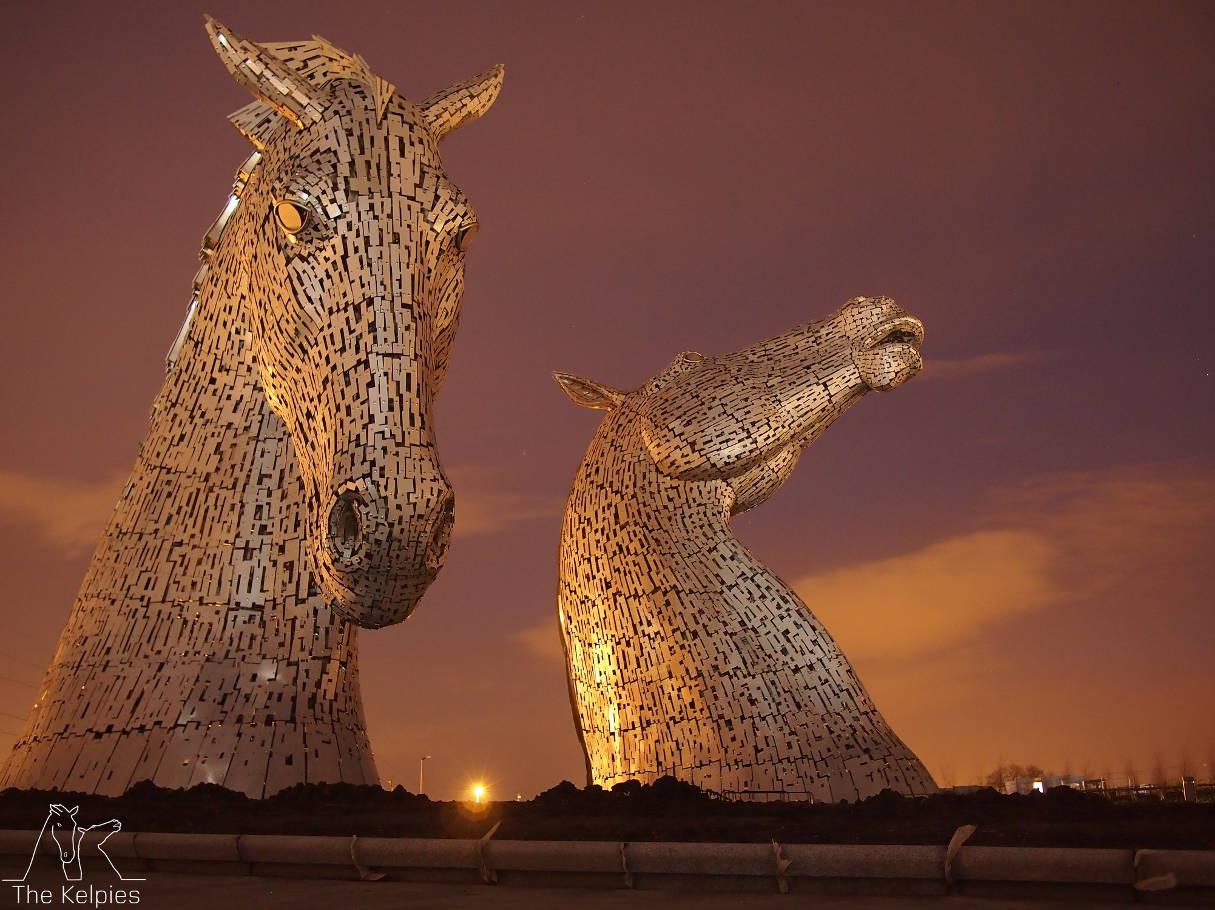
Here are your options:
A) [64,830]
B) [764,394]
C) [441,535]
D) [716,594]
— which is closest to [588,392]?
[764,394]

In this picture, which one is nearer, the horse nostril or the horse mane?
the horse nostril

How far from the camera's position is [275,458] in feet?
11.1

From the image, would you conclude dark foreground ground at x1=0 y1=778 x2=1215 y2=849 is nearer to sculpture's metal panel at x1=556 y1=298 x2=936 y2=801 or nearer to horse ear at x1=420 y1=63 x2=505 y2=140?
sculpture's metal panel at x1=556 y1=298 x2=936 y2=801

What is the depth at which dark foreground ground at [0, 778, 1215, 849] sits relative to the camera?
2203mm

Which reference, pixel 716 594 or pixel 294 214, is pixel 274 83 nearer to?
pixel 294 214

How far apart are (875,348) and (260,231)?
12.1 ft

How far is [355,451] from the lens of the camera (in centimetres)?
264

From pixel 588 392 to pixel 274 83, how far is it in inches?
134

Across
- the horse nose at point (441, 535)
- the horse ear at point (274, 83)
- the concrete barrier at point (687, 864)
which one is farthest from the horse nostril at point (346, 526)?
the horse ear at point (274, 83)

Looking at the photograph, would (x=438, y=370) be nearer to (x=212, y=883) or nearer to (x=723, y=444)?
(x=212, y=883)

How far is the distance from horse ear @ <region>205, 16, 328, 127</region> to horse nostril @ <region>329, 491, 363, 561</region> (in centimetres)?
120

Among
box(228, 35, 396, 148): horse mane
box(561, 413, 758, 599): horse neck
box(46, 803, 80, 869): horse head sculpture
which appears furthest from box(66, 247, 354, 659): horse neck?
box(561, 413, 758, 599): horse neck

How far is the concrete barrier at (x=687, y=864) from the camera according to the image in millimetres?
1834

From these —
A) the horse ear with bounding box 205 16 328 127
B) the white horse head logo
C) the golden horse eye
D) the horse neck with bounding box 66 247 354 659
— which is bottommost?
the white horse head logo
